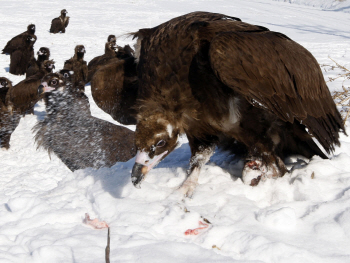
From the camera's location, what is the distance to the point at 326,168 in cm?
353

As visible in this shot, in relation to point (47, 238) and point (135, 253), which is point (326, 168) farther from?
point (47, 238)

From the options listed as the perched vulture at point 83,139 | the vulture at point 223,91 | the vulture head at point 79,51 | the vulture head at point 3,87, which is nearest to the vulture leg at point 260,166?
the vulture at point 223,91

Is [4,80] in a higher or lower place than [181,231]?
lower

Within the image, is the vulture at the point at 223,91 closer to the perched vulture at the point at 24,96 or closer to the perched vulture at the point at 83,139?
the perched vulture at the point at 83,139

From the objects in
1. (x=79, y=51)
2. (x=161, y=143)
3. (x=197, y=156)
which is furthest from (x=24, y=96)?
(x=161, y=143)

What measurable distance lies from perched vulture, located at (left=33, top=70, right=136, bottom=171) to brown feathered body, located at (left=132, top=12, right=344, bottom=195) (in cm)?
270

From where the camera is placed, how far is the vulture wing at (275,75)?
279 cm

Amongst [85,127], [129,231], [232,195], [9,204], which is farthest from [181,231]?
[85,127]

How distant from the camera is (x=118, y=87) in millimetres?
4004

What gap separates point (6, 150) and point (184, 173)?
17.3 feet

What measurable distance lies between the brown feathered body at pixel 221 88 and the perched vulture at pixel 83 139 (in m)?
2.70

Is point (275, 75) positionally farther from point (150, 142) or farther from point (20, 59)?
point (20, 59)

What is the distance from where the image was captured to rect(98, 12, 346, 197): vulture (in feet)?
9.43

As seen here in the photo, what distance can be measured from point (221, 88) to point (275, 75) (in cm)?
40
